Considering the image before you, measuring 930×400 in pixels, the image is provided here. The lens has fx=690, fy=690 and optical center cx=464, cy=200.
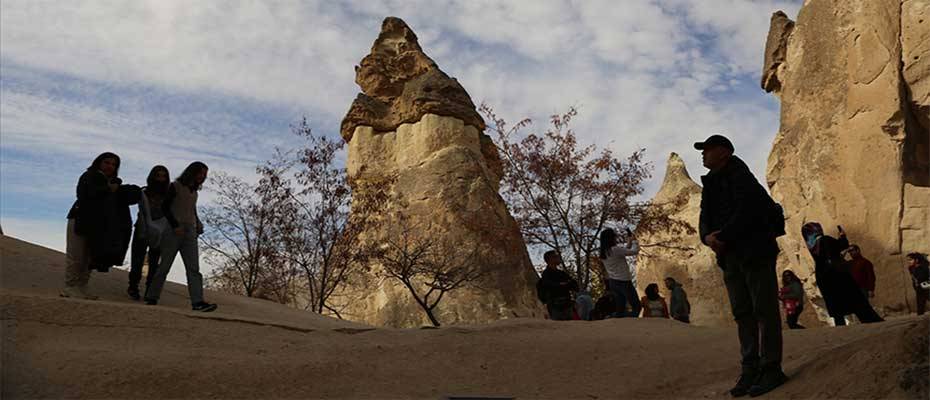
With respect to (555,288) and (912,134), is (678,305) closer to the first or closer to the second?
(555,288)

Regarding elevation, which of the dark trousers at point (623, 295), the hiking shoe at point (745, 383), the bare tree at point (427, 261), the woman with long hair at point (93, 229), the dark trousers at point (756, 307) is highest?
the bare tree at point (427, 261)

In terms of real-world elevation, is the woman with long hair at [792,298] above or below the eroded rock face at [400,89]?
below

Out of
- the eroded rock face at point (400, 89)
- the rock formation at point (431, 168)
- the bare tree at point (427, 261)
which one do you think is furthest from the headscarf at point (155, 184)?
the eroded rock face at point (400, 89)

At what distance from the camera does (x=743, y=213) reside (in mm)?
4414

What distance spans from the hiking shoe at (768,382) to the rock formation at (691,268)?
21.9 metres

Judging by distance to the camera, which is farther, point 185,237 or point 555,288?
point 555,288

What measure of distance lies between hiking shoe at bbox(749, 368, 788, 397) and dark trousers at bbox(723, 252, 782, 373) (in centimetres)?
4

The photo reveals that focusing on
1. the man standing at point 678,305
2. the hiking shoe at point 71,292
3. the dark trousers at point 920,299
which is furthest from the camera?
the man standing at point 678,305

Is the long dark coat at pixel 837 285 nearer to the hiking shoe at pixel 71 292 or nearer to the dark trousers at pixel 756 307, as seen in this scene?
the dark trousers at pixel 756 307

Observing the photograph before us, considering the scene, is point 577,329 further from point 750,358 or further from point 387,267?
point 387,267

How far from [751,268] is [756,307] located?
0.25 meters

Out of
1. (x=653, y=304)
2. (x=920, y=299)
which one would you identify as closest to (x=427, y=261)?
(x=653, y=304)

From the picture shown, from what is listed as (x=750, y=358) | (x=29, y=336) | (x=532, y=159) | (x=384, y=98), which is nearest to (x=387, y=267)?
(x=532, y=159)

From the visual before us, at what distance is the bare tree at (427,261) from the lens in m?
21.3
